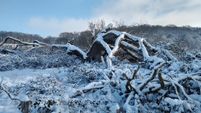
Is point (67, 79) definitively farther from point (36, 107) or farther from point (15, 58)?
point (15, 58)

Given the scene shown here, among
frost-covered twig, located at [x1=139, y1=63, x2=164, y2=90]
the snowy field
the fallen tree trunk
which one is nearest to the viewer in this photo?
the snowy field

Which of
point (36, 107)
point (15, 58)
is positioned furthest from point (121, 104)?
point (15, 58)

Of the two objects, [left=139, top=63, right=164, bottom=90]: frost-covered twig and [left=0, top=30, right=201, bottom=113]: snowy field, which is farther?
[left=139, top=63, right=164, bottom=90]: frost-covered twig

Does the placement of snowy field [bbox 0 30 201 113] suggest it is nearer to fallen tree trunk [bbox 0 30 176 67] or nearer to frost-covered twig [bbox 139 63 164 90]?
frost-covered twig [bbox 139 63 164 90]

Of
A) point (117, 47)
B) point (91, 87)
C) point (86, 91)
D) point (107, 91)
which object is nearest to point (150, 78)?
point (107, 91)

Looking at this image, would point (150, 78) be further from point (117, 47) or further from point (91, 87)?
point (117, 47)

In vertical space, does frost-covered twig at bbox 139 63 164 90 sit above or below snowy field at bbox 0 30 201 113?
above

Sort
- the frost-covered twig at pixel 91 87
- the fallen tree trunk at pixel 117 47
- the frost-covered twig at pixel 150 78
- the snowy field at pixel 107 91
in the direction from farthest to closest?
the fallen tree trunk at pixel 117 47, the frost-covered twig at pixel 91 87, the frost-covered twig at pixel 150 78, the snowy field at pixel 107 91

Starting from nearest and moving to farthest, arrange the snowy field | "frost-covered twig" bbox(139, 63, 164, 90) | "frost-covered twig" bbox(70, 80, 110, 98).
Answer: the snowy field → "frost-covered twig" bbox(139, 63, 164, 90) → "frost-covered twig" bbox(70, 80, 110, 98)

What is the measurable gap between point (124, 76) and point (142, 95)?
608mm

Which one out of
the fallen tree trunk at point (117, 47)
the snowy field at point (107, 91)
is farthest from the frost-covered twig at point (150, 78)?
the fallen tree trunk at point (117, 47)

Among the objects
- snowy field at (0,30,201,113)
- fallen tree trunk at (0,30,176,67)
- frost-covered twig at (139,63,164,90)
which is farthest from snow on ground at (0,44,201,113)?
fallen tree trunk at (0,30,176,67)

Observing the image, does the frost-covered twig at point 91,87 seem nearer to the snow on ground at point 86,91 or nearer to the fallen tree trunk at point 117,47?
the snow on ground at point 86,91

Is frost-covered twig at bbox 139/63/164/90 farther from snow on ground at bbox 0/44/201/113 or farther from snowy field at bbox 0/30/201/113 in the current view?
snow on ground at bbox 0/44/201/113
